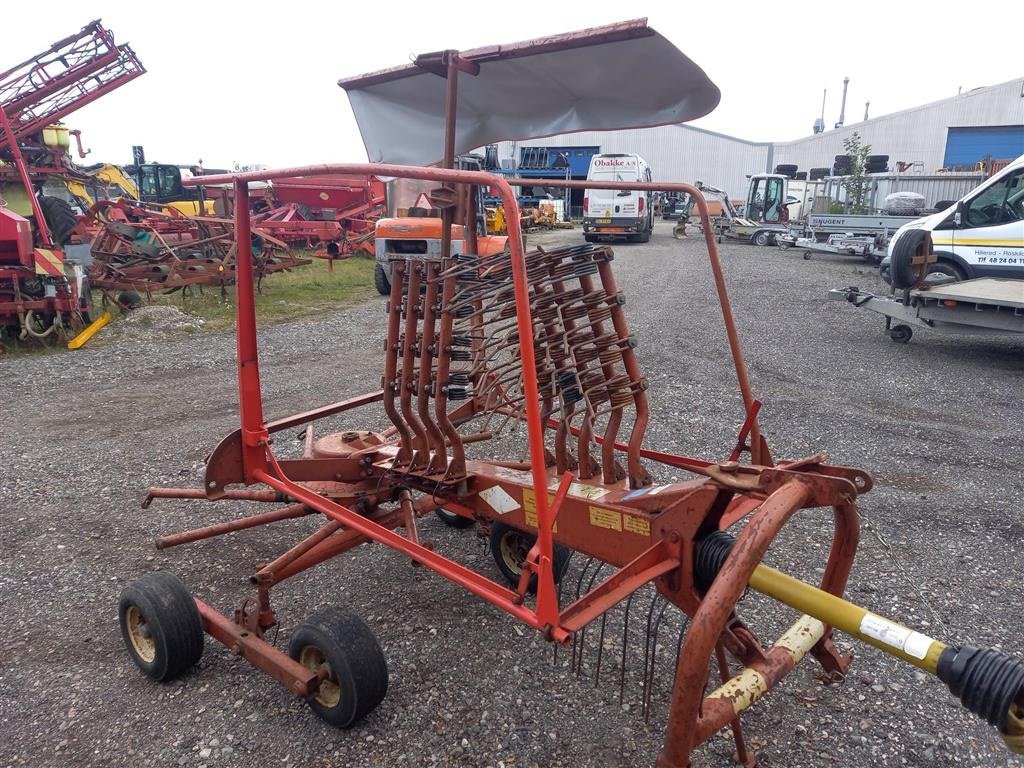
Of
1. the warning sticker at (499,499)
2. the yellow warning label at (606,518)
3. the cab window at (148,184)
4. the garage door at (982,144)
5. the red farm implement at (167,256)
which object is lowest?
the warning sticker at (499,499)

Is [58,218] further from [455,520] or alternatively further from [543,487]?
[543,487]

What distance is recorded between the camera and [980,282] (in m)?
8.36

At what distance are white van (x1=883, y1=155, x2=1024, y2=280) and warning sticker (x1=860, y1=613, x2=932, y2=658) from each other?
8.38 metres

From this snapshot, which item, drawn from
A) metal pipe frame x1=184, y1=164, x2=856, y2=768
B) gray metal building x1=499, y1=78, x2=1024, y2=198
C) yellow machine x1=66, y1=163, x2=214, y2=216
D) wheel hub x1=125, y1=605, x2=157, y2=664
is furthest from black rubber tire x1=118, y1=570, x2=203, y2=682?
gray metal building x1=499, y1=78, x2=1024, y2=198

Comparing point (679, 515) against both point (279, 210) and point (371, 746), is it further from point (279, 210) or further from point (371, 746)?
point (279, 210)

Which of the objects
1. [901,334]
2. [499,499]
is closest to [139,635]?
[499,499]

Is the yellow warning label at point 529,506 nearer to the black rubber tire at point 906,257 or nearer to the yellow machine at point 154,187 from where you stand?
the black rubber tire at point 906,257

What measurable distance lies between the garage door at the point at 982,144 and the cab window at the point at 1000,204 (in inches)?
999

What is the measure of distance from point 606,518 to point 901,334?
7.96 m

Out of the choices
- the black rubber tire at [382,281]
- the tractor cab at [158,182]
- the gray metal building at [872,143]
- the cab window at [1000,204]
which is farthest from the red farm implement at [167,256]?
the gray metal building at [872,143]

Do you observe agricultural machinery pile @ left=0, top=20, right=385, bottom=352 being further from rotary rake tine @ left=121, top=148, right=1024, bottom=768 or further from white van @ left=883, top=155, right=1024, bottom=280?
white van @ left=883, top=155, right=1024, bottom=280

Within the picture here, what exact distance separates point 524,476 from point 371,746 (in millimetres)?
1103

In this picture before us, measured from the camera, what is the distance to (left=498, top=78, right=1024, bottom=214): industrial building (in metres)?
30.3

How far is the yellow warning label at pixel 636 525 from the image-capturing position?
2219mm
